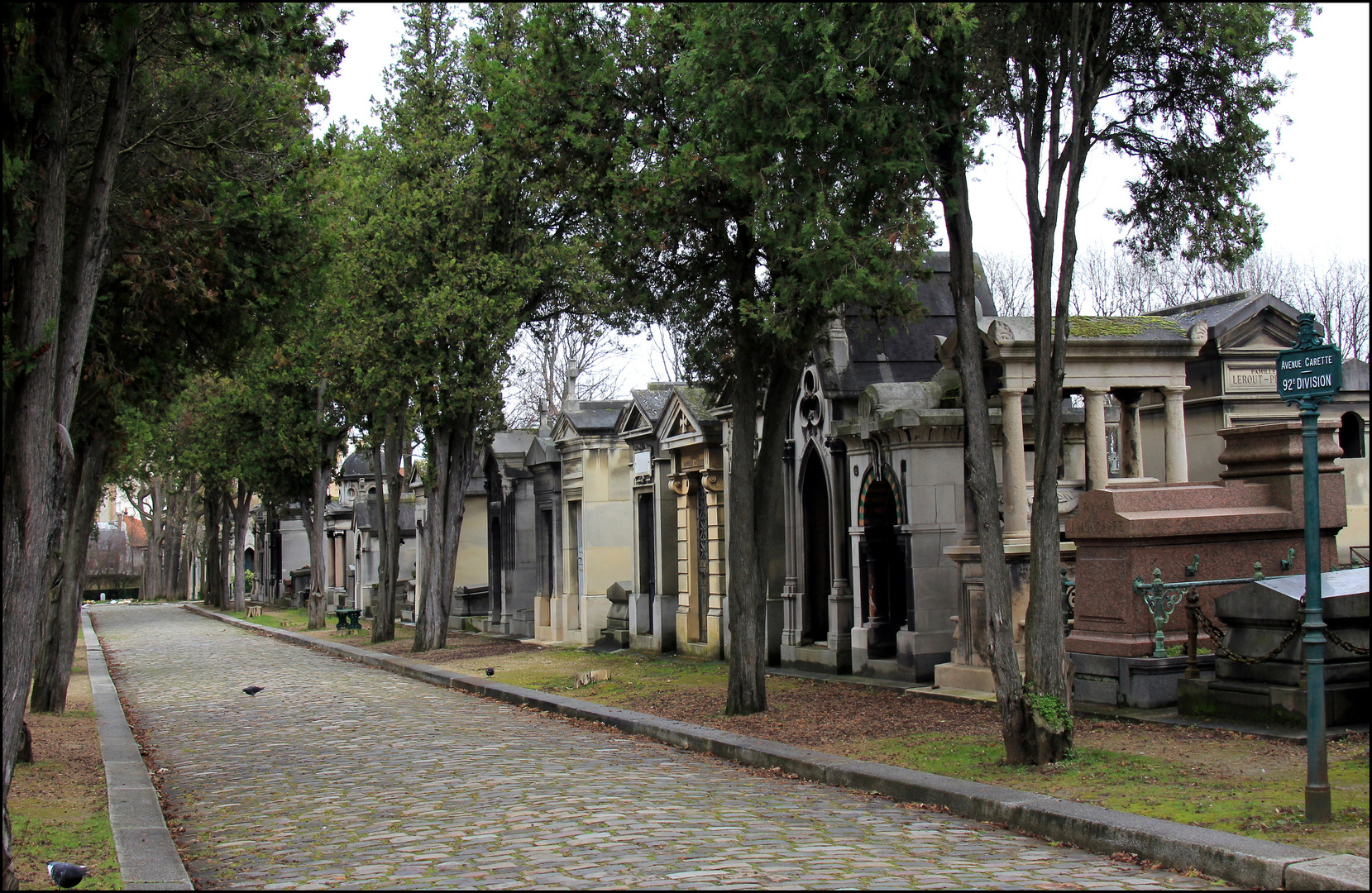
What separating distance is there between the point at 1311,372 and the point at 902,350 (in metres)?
12.7

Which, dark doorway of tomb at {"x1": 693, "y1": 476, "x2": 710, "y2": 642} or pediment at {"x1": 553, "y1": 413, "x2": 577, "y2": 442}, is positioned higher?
pediment at {"x1": 553, "y1": 413, "x2": 577, "y2": 442}

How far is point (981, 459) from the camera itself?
31.7 feet

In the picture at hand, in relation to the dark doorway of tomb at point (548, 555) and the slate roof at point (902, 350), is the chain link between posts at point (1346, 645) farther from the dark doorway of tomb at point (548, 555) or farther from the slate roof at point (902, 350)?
the dark doorway of tomb at point (548, 555)

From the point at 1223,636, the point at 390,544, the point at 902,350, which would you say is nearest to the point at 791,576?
the point at 902,350

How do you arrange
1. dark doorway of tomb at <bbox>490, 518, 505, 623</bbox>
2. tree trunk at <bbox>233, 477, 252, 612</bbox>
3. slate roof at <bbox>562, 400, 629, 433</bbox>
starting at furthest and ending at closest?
tree trunk at <bbox>233, 477, 252, 612</bbox> → dark doorway of tomb at <bbox>490, 518, 505, 623</bbox> → slate roof at <bbox>562, 400, 629, 433</bbox>

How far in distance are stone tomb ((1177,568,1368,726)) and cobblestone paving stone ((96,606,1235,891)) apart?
141 inches

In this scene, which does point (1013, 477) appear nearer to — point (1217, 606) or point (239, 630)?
point (1217, 606)

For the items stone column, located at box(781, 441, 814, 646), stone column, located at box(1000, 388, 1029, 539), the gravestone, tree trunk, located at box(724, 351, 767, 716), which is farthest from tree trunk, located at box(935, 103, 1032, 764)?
the gravestone

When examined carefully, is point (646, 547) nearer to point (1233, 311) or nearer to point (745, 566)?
point (745, 566)

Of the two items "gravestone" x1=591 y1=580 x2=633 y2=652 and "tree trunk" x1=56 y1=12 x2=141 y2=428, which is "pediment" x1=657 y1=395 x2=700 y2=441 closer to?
"gravestone" x1=591 y1=580 x2=633 y2=652

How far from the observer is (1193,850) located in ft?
21.4

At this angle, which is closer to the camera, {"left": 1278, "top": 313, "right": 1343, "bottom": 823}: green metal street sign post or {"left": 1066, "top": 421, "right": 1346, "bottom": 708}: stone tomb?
{"left": 1278, "top": 313, "right": 1343, "bottom": 823}: green metal street sign post

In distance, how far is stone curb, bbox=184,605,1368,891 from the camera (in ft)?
19.8

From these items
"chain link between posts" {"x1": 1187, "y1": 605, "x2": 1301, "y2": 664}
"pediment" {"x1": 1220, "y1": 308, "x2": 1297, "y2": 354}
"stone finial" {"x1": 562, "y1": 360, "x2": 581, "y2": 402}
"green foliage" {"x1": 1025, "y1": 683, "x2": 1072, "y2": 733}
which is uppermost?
"stone finial" {"x1": 562, "y1": 360, "x2": 581, "y2": 402}
